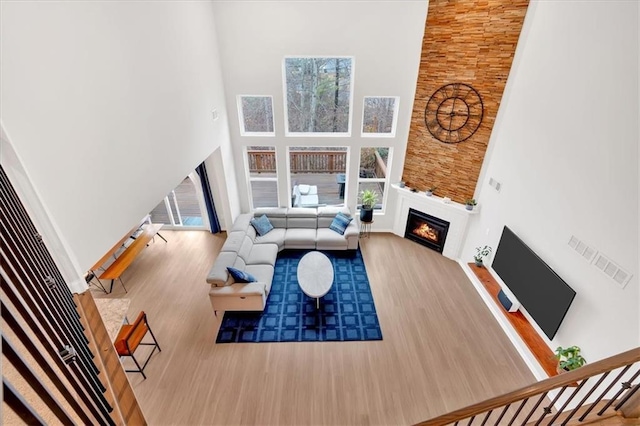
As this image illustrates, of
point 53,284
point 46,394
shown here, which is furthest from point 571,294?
point 53,284

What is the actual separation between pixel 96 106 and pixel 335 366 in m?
4.29

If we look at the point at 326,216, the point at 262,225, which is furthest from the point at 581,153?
the point at 262,225

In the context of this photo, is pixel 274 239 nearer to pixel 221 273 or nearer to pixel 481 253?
pixel 221 273

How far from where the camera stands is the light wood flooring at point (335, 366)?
151 inches

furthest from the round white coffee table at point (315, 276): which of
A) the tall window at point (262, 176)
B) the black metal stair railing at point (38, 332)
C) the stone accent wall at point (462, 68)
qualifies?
the black metal stair railing at point (38, 332)

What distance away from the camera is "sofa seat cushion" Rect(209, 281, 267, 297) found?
4.87m

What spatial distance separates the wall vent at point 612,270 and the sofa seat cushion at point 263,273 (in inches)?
184

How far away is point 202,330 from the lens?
16.0 ft

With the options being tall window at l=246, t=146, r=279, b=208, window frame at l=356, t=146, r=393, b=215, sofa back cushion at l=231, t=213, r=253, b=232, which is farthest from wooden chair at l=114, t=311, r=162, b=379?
window frame at l=356, t=146, r=393, b=215

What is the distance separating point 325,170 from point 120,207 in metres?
4.89

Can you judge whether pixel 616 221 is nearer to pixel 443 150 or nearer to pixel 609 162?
pixel 609 162

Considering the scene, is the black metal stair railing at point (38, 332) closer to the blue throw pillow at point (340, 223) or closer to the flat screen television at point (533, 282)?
the flat screen television at point (533, 282)

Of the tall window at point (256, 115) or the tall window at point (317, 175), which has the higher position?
the tall window at point (256, 115)

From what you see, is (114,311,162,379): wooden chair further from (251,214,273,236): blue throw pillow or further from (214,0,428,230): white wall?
(214,0,428,230): white wall
